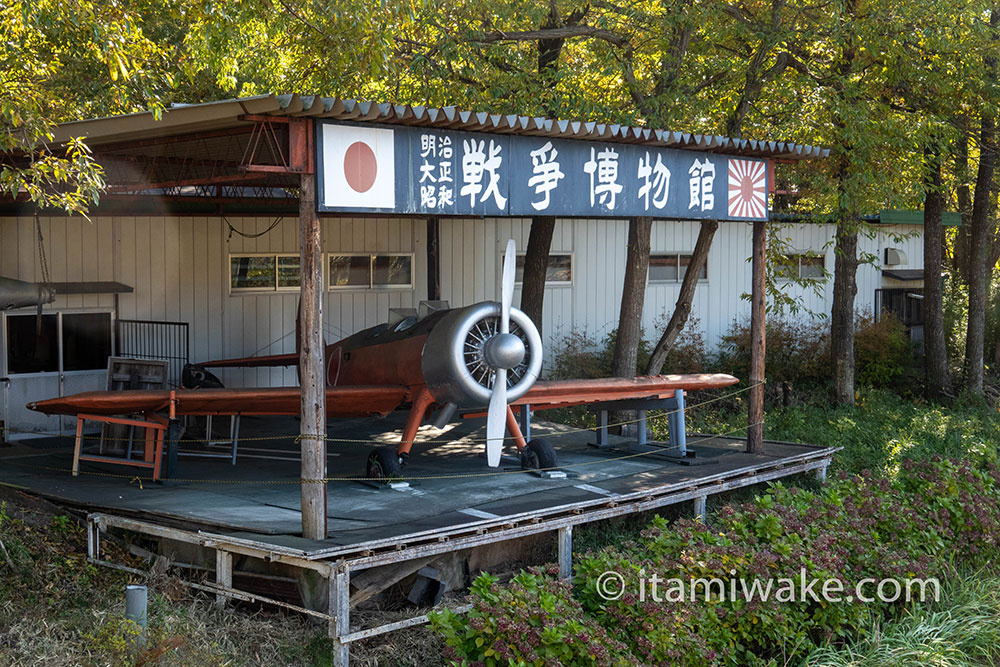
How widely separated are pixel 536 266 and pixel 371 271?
2.48 metres

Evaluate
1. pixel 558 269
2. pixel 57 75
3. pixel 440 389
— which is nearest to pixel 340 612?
pixel 440 389

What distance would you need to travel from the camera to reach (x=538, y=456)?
954 centimetres

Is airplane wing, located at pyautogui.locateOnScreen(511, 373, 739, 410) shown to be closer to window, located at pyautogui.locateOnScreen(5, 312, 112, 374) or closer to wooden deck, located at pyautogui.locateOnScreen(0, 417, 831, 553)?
wooden deck, located at pyautogui.locateOnScreen(0, 417, 831, 553)

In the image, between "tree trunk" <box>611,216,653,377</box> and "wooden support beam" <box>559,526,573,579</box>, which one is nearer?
"wooden support beam" <box>559,526,573,579</box>

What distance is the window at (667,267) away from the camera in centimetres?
1797

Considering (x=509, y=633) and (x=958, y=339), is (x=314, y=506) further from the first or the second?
(x=958, y=339)

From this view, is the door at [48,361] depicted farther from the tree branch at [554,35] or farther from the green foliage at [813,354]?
the green foliage at [813,354]

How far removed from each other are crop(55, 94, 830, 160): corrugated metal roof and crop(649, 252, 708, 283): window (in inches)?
353

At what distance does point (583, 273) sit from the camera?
56.1 feet

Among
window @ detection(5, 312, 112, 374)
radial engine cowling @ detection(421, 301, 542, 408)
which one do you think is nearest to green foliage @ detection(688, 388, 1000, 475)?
radial engine cowling @ detection(421, 301, 542, 408)

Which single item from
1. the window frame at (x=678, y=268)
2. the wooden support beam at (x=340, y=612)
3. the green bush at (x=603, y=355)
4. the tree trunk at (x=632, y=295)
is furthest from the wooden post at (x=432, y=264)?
the wooden support beam at (x=340, y=612)

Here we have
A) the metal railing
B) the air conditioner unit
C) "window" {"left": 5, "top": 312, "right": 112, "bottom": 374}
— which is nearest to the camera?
"window" {"left": 5, "top": 312, "right": 112, "bottom": 374}

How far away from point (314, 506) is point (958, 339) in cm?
1593

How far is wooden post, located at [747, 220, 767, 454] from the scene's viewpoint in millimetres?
10407
